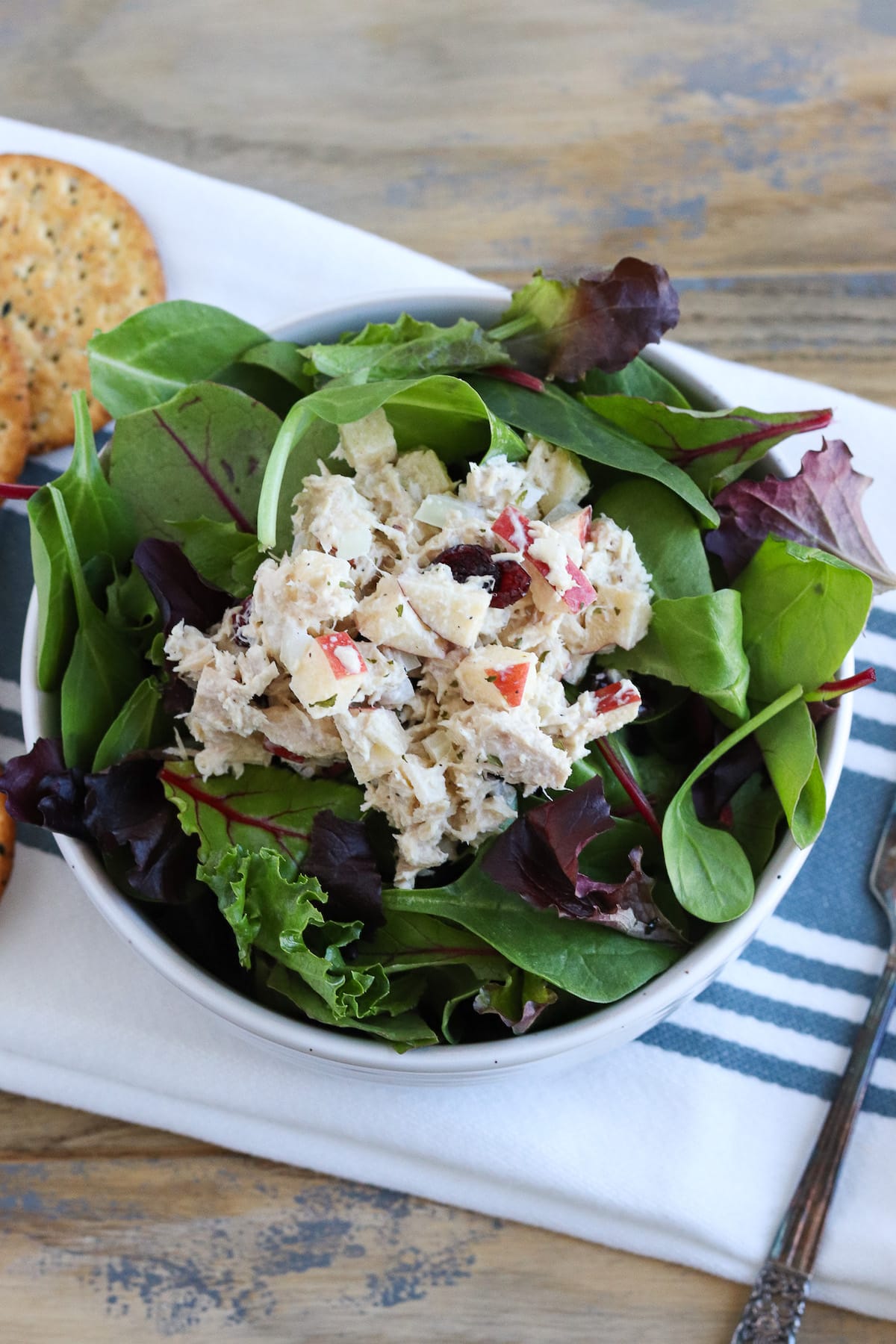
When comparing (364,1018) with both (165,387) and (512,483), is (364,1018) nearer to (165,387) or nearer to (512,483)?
(512,483)

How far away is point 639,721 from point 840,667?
246 mm

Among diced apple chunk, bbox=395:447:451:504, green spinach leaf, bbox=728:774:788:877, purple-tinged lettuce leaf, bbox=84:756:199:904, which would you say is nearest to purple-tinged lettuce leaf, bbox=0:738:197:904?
purple-tinged lettuce leaf, bbox=84:756:199:904

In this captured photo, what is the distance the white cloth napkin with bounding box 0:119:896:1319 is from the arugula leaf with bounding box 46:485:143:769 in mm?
413

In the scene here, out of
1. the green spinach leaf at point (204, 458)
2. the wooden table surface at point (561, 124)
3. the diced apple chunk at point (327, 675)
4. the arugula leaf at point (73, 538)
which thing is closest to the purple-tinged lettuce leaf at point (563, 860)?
the diced apple chunk at point (327, 675)

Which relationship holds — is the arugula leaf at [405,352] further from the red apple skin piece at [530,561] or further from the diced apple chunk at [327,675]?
the diced apple chunk at [327,675]

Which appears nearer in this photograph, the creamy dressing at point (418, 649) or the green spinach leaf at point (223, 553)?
the creamy dressing at point (418, 649)

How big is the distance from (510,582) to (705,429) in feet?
1.16

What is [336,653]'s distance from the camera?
1.19m

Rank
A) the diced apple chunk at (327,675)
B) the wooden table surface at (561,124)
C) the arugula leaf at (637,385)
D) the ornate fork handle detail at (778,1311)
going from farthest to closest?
the wooden table surface at (561,124), the ornate fork handle detail at (778,1311), the arugula leaf at (637,385), the diced apple chunk at (327,675)

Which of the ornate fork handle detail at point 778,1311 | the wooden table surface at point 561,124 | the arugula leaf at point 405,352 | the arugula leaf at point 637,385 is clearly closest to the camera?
the arugula leaf at point 405,352

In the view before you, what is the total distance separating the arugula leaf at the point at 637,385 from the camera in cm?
148

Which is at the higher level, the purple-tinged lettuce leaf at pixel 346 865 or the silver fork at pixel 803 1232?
the purple-tinged lettuce leaf at pixel 346 865

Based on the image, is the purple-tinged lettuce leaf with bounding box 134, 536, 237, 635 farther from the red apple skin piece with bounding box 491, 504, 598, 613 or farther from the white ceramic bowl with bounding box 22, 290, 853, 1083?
the red apple skin piece with bounding box 491, 504, 598, 613

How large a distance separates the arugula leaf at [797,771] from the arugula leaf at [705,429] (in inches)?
12.5
